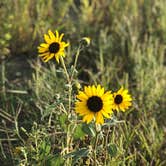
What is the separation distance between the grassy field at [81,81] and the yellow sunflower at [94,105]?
132mm

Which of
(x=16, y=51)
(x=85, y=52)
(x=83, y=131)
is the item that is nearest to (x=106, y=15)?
(x=85, y=52)

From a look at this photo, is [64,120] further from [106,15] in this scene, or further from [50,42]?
[106,15]

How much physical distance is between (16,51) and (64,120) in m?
1.50

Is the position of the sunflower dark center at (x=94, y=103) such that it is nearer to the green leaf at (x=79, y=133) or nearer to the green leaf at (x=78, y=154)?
the green leaf at (x=78, y=154)

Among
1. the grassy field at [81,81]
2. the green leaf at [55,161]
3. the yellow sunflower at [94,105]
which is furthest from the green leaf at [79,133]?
the yellow sunflower at [94,105]

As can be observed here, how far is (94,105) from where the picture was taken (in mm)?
1619

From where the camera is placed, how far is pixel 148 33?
3574mm

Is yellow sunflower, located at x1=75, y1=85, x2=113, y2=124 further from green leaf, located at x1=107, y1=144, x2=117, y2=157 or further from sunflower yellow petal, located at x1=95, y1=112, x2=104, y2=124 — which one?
green leaf, located at x1=107, y1=144, x2=117, y2=157

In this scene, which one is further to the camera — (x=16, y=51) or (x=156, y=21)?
(x=156, y=21)

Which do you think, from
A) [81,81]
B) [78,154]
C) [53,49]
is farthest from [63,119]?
[81,81]

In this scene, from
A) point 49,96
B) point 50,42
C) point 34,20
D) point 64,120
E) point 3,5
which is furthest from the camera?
point 34,20

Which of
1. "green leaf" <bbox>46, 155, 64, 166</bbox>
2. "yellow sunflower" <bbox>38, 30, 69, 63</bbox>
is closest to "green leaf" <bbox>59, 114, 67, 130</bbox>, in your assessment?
"green leaf" <bbox>46, 155, 64, 166</bbox>

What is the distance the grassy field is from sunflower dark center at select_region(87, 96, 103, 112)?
14 cm

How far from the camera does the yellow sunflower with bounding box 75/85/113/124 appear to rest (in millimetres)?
1605
